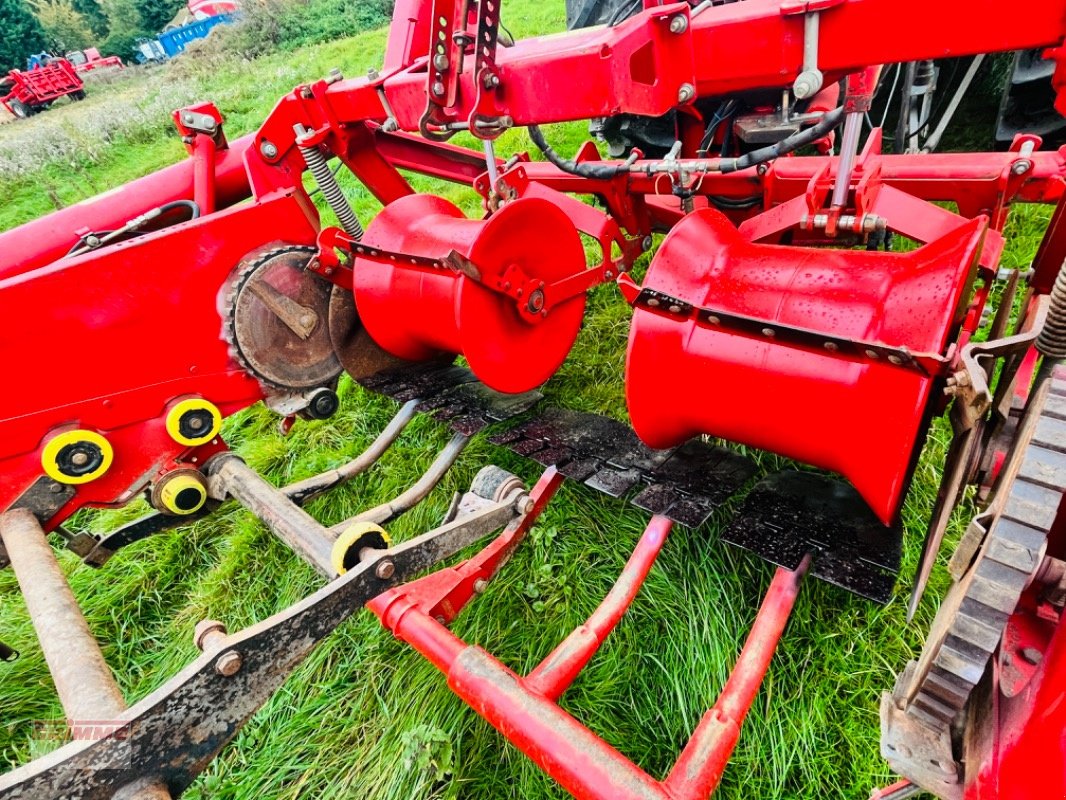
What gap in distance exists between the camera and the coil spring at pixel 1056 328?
113cm

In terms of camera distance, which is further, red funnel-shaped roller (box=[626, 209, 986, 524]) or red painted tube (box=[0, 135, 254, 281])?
red painted tube (box=[0, 135, 254, 281])

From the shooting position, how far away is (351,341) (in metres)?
2.79

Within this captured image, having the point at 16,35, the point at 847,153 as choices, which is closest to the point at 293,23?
the point at 16,35

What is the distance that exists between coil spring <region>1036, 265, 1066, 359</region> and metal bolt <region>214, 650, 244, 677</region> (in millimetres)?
1838

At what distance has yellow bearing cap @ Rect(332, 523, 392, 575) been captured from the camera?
1.82 meters

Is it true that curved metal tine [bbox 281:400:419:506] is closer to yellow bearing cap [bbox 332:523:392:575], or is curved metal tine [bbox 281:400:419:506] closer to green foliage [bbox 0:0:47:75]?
yellow bearing cap [bbox 332:523:392:575]

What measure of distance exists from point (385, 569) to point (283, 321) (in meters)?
1.25

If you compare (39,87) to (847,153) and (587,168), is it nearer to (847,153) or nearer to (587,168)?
(587,168)

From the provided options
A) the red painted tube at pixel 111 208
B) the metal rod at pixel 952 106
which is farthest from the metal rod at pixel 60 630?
the metal rod at pixel 952 106

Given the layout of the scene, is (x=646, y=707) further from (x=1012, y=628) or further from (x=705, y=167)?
(x=705, y=167)

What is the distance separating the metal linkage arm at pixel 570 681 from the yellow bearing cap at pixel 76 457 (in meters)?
1.14

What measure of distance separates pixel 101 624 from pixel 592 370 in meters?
2.68

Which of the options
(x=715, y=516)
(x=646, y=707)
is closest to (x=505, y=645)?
(x=646, y=707)


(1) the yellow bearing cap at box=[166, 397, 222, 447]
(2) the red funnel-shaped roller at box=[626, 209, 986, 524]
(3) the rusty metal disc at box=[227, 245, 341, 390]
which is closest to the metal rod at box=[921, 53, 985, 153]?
(2) the red funnel-shaped roller at box=[626, 209, 986, 524]
